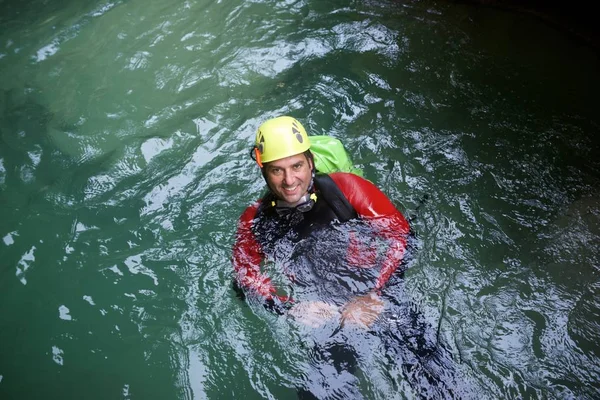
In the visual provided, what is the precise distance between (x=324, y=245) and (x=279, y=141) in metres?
1.08

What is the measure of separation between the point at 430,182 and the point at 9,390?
4.62 meters

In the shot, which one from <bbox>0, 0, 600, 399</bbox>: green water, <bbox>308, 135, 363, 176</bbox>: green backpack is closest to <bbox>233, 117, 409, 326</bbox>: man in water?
<bbox>0, 0, 600, 399</bbox>: green water

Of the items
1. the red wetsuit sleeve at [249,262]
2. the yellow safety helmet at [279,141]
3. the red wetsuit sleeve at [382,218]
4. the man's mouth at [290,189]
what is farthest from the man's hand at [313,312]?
the yellow safety helmet at [279,141]

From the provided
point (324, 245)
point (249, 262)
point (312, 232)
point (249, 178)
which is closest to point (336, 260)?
point (324, 245)

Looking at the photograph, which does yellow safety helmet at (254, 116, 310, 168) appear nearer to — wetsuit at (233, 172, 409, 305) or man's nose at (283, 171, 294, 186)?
man's nose at (283, 171, 294, 186)

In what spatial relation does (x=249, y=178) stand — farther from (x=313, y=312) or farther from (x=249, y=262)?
(x=313, y=312)

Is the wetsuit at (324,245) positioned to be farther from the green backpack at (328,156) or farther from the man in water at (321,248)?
the green backpack at (328,156)

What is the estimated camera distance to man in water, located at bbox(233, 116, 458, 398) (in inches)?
155

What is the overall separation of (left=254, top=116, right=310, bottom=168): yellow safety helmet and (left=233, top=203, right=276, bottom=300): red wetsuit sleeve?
26.8 inches

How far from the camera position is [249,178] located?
5797mm

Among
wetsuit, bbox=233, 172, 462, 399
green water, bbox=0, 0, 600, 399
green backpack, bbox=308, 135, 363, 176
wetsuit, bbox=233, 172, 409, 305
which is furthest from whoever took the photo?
green backpack, bbox=308, 135, 363, 176

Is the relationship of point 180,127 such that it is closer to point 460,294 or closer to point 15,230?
point 15,230

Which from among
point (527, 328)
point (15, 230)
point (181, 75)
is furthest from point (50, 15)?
point (527, 328)

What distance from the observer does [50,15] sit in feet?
29.2
